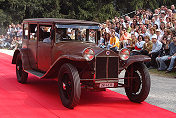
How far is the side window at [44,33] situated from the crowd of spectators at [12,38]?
18.0m

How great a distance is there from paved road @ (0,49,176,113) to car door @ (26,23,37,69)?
252 cm

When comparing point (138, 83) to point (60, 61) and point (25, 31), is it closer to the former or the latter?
point (60, 61)

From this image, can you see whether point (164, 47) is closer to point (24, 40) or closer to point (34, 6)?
point (24, 40)

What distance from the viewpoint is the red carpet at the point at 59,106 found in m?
5.69

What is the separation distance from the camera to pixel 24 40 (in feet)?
30.7

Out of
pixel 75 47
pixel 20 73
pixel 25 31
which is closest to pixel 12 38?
pixel 25 31

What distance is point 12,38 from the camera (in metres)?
28.4

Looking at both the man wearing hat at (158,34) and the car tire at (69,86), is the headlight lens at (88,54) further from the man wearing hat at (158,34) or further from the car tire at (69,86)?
the man wearing hat at (158,34)

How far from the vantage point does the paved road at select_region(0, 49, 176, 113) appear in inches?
263

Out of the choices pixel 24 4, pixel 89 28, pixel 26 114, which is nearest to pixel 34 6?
pixel 24 4

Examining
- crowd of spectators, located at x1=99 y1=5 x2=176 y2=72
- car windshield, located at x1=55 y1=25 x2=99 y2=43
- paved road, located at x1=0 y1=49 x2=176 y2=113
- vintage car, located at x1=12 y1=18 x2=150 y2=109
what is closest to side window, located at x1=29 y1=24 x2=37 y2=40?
vintage car, located at x1=12 y1=18 x2=150 y2=109

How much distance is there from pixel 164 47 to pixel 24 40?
20.3 ft

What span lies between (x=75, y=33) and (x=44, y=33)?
1048 millimetres

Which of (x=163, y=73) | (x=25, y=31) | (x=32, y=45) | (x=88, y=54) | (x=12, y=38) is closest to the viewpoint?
(x=88, y=54)
